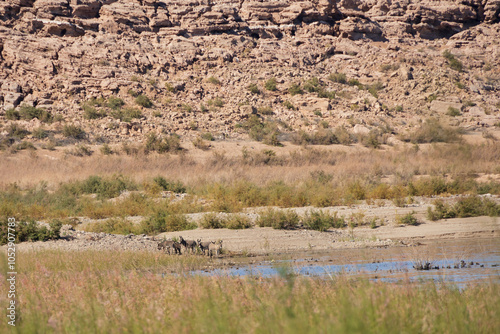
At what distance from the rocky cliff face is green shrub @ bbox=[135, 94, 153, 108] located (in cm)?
65

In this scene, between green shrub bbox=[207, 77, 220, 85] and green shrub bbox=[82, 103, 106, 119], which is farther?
green shrub bbox=[207, 77, 220, 85]

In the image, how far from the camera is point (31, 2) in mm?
49344

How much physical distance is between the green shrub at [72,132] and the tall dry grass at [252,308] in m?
32.7

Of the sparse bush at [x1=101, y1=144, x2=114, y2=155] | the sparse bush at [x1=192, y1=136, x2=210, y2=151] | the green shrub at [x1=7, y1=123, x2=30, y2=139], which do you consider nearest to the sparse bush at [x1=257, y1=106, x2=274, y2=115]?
the sparse bush at [x1=192, y1=136, x2=210, y2=151]

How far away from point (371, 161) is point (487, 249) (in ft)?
66.4

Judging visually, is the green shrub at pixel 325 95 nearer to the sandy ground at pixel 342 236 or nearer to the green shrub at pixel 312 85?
the green shrub at pixel 312 85

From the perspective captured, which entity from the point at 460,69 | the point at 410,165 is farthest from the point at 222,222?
the point at 460,69

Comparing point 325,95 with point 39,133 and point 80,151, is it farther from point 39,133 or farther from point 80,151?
point 39,133

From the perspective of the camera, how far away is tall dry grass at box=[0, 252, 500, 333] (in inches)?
163

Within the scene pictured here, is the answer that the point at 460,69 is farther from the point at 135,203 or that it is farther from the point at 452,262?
the point at 452,262

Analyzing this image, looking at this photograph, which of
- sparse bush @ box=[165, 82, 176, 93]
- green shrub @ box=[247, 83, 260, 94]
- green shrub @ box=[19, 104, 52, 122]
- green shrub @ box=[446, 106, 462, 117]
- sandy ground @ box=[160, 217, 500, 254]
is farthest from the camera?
green shrub @ box=[247, 83, 260, 94]

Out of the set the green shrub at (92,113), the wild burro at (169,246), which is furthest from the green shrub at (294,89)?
the wild burro at (169,246)

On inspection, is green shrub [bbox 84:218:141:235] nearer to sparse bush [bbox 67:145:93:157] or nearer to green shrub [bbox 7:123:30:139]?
sparse bush [bbox 67:145:93:157]

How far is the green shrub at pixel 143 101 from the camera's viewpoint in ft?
142
